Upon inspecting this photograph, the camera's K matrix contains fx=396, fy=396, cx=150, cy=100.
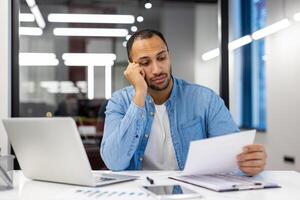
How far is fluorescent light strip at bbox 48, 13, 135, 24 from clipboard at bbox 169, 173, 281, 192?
245cm

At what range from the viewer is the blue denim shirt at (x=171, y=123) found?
156 centimetres

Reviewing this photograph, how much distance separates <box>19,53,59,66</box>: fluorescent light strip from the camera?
3068 mm

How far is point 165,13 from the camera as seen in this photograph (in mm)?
4176

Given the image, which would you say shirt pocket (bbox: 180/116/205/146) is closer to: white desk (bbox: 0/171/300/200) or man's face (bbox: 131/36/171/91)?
man's face (bbox: 131/36/171/91)

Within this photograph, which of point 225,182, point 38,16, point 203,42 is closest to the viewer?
point 225,182

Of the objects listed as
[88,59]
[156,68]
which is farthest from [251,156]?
[88,59]

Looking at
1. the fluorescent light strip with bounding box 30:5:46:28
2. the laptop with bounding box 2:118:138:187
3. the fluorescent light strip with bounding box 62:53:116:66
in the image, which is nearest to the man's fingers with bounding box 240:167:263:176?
the laptop with bounding box 2:118:138:187

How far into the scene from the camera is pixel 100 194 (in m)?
1.03

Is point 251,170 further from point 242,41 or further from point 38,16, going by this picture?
point 242,41

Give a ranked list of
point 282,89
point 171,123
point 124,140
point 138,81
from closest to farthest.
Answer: point 124,140, point 138,81, point 171,123, point 282,89

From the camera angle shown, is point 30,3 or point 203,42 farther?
point 203,42

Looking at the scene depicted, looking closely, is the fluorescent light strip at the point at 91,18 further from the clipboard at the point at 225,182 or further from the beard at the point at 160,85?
the clipboard at the point at 225,182

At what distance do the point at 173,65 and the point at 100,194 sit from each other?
1.93 meters

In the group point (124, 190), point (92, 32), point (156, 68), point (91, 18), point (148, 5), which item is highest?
point (148, 5)
